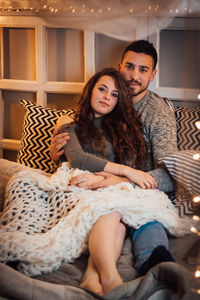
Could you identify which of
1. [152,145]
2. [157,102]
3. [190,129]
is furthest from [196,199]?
[157,102]

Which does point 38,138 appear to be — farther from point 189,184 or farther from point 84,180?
point 189,184

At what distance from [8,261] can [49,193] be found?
1.05 ft

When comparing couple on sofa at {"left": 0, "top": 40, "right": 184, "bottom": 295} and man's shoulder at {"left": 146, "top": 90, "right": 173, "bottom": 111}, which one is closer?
couple on sofa at {"left": 0, "top": 40, "right": 184, "bottom": 295}

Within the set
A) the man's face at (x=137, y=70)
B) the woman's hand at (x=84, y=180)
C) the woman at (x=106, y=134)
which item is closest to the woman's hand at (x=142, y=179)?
the woman at (x=106, y=134)

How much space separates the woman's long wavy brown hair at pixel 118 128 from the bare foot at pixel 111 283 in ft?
2.07

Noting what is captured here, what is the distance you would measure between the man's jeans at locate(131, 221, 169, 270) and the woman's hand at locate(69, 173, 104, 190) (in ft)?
0.76

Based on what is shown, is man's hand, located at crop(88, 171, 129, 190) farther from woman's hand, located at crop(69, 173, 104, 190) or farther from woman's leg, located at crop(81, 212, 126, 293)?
woman's leg, located at crop(81, 212, 126, 293)

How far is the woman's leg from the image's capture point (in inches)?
38.4

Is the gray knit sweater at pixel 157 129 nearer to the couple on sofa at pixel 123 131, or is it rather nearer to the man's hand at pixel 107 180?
the couple on sofa at pixel 123 131

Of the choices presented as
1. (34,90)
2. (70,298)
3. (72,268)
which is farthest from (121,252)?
(34,90)

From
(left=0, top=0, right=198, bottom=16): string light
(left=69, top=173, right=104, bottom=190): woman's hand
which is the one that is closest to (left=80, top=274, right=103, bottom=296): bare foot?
(left=69, top=173, right=104, bottom=190): woman's hand

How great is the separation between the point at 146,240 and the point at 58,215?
276mm

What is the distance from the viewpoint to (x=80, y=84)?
1979 mm

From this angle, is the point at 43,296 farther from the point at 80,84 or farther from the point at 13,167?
the point at 80,84
